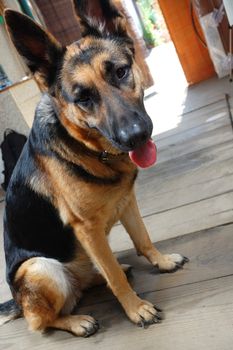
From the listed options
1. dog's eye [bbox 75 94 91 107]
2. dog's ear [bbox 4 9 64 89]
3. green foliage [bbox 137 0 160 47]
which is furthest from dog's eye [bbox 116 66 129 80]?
green foliage [bbox 137 0 160 47]

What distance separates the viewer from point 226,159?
2393 millimetres

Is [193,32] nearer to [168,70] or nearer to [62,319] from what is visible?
[168,70]

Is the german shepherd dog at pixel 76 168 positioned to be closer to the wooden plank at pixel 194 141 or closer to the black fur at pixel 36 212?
the black fur at pixel 36 212

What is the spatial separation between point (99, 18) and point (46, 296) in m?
1.13

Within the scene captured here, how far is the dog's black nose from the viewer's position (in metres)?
1.17

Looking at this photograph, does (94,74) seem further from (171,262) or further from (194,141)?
(194,141)

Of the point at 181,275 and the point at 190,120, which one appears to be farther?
the point at 190,120

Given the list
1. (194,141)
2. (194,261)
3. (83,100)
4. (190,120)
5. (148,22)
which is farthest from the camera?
(148,22)

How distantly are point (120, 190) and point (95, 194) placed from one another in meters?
0.12

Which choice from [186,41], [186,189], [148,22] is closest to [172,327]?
[186,189]

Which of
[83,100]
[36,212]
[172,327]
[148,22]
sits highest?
[148,22]

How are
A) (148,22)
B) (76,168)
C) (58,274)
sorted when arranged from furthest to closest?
(148,22) < (58,274) < (76,168)

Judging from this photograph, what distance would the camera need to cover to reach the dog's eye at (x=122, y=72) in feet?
4.26

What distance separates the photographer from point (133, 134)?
1.17m
